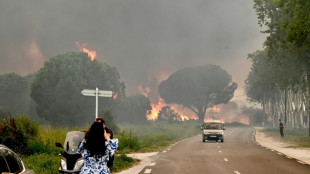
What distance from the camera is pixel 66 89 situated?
2997 inches

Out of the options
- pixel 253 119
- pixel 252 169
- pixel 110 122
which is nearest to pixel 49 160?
pixel 252 169

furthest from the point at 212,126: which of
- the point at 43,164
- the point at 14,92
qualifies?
the point at 14,92

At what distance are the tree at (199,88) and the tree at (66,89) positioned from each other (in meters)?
36.9

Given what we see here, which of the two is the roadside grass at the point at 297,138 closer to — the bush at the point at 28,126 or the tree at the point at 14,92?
the bush at the point at 28,126

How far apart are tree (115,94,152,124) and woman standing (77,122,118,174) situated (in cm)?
9839

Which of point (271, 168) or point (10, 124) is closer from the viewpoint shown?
point (271, 168)

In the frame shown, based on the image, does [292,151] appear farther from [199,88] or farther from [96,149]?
[199,88]

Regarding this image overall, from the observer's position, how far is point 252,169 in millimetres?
17688

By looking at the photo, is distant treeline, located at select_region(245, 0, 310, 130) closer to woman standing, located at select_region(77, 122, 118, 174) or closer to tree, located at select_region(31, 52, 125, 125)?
woman standing, located at select_region(77, 122, 118, 174)

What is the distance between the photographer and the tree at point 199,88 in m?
115

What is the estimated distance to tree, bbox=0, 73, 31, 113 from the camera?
302ft

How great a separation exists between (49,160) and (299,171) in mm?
9071

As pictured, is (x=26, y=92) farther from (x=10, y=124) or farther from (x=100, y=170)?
(x=100, y=170)

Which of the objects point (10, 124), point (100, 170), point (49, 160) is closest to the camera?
point (100, 170)
